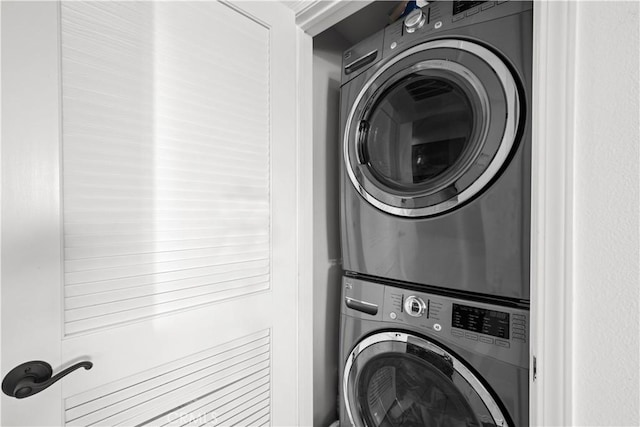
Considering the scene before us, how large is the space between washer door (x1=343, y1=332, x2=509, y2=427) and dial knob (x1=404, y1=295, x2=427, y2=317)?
9 centimetres

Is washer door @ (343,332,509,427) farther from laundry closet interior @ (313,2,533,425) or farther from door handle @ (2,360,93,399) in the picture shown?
door handle @ (2,360,93,399)

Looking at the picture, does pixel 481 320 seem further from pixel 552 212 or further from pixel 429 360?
pixel 552 212

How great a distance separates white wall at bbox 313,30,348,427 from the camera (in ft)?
4.59

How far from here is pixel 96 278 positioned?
73 centimetres

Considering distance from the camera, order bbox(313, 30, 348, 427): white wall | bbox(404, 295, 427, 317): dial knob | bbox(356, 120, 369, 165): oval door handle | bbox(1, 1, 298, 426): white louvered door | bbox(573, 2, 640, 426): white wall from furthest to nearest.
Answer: bbox(313, 30, 348, 427): white wall
bbox(356, 120, 369, 165): oval door handle
bbox(404, 295, 427, 317): dial knob
bbox(1, 1, 298, 426): white louvered door
bbox(573, 2, 640, 426): white wall

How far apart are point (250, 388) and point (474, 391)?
77 cm

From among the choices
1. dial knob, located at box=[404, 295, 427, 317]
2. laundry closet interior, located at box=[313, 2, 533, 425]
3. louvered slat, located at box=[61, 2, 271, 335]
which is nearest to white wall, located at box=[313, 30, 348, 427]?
laundry closet interior, located at box=[313, 2, 533, 425]

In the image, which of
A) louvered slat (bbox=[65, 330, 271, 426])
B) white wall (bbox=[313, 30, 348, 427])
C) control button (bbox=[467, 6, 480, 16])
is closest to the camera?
louvered slat (bbox=[65, 330, 271, 426])

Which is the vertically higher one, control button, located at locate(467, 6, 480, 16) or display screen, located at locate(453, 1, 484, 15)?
Result: display screen, located at locate(453, 1, 484, 15)

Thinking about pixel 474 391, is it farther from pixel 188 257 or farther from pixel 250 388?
pixel 188 257

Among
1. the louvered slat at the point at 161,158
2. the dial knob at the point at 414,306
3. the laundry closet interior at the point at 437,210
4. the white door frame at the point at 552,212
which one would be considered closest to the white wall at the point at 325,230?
the laundry closet interior at the point at 437,210

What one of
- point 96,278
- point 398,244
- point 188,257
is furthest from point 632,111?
point 96,278

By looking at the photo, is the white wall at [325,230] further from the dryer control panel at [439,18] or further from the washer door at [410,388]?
the dryer control panel at [439,18]

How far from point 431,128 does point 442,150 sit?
93 millimetres
